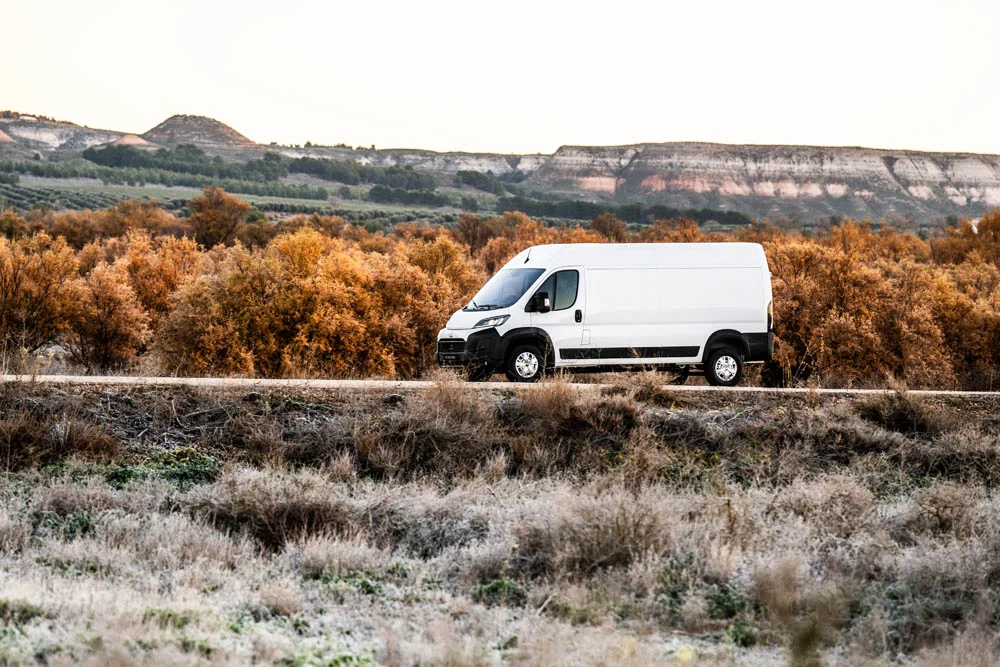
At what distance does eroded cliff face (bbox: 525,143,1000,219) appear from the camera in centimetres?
14475

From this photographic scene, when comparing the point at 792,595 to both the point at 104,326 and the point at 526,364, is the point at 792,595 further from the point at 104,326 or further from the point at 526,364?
the point at 104,326

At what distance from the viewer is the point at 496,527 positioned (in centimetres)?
981

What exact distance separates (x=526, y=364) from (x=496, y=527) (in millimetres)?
7009

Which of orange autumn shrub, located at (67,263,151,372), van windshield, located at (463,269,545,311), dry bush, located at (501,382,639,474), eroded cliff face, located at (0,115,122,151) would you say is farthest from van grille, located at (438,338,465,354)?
eroded cliff face, located at (0,115,122,151)

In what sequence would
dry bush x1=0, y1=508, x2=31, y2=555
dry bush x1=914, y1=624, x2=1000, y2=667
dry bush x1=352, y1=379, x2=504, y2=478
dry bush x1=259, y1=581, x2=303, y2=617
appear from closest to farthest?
dry bush x1=914, y1=624, x2=1000, y2=667 < dry bush x1=259, y1=581, x2=303, y2=617 < dry bush x1=0, y1=508, x2=31, y2=555 < dry bush x1=352, y1=379, x2=504, y2=478

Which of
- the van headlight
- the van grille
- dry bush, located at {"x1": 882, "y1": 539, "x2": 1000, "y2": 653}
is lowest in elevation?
dry bush, located at {"x1": 882, "y1": 539, "x2": 1000, "y2": 653}

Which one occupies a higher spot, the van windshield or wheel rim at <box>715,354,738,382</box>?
the van windshield

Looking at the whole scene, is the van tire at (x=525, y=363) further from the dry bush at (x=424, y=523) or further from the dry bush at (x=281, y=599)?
the dry bush at (x=281, y=599)

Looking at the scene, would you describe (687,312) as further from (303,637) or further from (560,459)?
(303,637)

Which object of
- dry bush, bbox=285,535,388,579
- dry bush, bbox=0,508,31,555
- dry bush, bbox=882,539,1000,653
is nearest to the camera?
dry bush, bbox=882,539,1000,653

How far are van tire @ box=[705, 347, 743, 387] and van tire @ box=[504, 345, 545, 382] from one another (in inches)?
112

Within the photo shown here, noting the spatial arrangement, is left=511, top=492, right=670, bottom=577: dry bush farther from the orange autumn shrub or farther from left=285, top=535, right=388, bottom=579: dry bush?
the orange autumn shrub

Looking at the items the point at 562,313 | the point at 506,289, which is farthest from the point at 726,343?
the point at 506,289

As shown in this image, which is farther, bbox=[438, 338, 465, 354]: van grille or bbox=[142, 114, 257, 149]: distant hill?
bbox=[142, 114, 257, 149]: distant hill
